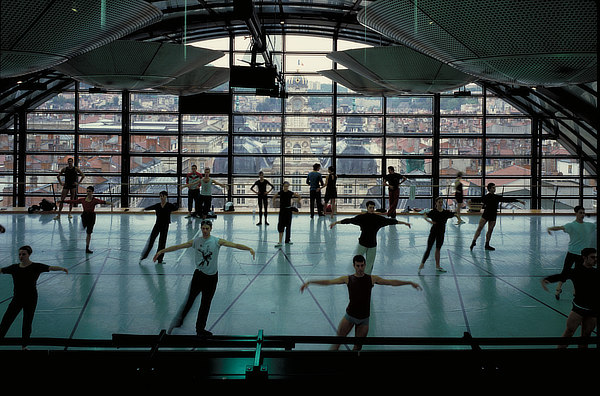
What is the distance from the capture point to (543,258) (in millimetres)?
14578

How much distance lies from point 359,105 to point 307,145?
3819 millimetres

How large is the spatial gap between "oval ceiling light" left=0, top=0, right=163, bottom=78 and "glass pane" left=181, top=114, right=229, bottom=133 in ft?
76.2

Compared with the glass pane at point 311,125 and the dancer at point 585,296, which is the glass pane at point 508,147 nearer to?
the glass pane at point 311,125

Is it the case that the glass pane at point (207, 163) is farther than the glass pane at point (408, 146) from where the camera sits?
No

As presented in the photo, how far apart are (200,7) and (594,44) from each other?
22.5 meters

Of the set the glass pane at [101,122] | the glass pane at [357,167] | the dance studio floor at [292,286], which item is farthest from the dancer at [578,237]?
the glass pane at [101,122]

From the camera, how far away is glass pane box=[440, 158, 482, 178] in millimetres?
30641

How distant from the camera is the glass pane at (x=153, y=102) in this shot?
97.9 ft

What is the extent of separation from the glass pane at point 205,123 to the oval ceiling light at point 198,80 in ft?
41.2

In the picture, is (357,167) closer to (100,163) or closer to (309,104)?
(309,104)

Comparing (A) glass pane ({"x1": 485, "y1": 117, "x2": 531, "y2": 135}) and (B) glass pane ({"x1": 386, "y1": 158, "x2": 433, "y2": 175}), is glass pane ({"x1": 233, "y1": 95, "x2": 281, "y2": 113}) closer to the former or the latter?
(B) glass pane ({"x1": 386, "y1": 158, "x2": 433, "y2": 175})

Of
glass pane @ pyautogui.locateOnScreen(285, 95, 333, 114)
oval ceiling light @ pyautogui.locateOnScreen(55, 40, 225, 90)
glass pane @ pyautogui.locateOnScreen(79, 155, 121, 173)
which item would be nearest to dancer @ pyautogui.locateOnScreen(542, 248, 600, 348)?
oval ceiling light @ pyautogui.locateOnScreen(55, 40, 225, 90)

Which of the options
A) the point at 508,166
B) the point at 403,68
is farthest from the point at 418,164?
the point at 403,68

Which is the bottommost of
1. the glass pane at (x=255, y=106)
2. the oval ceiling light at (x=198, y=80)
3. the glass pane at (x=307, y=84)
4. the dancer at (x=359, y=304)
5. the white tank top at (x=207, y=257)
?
the dancer at (x=359, y=304)
